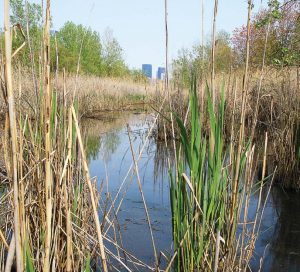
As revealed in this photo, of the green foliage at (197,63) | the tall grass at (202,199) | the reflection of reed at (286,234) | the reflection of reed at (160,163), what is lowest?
the reflection of reed at (286,234)

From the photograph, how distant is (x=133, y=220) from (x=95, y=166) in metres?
2.17

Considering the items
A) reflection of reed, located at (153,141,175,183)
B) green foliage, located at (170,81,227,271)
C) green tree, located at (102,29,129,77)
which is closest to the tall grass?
green foliage, located at (170,81,227,271)

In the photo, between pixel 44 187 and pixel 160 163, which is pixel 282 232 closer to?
pixel 44 187

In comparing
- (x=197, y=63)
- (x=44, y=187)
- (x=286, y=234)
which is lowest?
(x=286, y=234)

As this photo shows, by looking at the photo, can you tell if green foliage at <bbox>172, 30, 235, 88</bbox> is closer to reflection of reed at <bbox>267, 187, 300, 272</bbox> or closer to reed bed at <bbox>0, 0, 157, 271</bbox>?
reed bed at <bbox>0, 0, 157, 271</bbox>

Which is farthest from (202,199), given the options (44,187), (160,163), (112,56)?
(112,56)

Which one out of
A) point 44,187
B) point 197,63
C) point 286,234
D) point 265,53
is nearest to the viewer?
point 44,187

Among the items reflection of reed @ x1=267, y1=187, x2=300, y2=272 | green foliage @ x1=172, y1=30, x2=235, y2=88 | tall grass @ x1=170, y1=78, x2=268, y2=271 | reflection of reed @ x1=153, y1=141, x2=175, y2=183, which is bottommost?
reflection of reed @ x1=267, y1=187, x2=300, y2=272

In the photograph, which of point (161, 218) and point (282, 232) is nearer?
point (282, 232)

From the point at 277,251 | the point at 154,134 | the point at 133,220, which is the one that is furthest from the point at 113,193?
the point at 154,134

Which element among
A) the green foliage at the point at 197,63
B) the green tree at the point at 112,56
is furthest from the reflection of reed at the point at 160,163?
the green tree at the point at 112,56

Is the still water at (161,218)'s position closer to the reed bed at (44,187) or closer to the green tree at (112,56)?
the reed bed at (44,187)

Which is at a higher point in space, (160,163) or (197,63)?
(197,63)

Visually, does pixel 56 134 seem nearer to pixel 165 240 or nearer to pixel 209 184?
pixel 209 184
